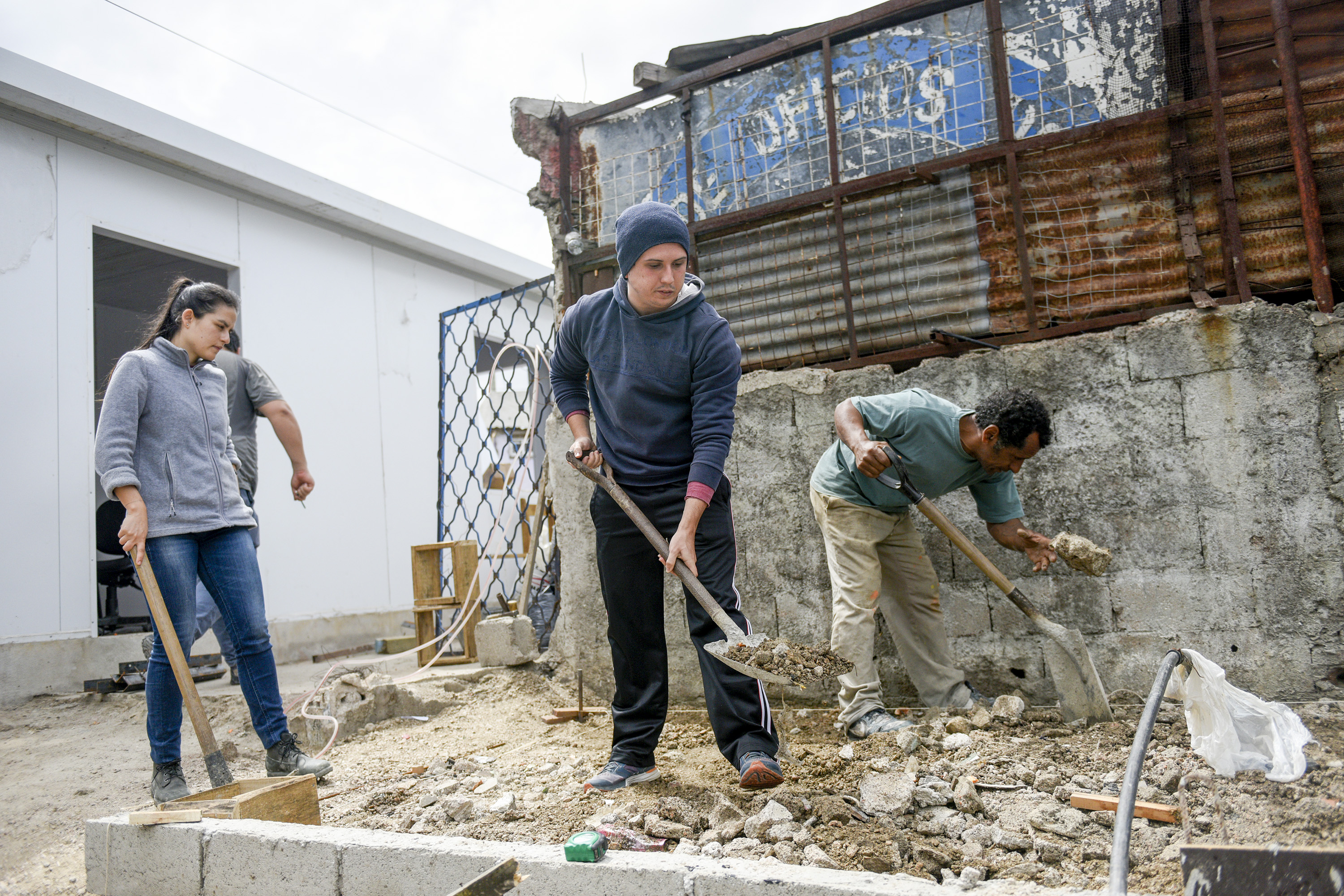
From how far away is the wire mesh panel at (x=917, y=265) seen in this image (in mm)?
3734

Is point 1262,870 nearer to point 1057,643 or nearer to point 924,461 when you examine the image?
point 1057,643

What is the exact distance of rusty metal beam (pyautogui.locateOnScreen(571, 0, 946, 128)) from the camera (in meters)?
3.87

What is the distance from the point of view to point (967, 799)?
87.9 inches

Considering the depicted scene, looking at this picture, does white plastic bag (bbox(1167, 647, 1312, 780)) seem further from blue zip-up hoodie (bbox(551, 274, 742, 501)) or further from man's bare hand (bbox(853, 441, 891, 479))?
blue zip-up hoodie (bbox(551, 274, 742, 501))

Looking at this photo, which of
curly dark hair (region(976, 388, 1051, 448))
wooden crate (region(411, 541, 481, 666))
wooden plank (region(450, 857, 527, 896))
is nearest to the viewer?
wooden plank (region(450, 857, 527, 896))

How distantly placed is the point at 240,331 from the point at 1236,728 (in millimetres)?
7154

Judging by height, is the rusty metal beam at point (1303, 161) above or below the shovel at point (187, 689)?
above

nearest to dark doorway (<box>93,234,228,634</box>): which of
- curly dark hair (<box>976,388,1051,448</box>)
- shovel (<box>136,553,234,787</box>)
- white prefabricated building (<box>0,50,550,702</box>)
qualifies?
white prefabricated building (<box>0,50,550,702</box>)

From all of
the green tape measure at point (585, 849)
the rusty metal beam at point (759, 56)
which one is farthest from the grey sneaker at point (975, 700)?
the rusty metal beam at point (759, 56)

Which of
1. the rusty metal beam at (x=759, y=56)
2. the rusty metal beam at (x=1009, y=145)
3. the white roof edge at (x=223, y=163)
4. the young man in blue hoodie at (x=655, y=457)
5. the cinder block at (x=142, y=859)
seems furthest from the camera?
the white roof edge at (x=223, y=163)

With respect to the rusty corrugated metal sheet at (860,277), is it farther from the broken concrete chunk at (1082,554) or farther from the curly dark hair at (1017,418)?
the broken concrete chunk at (1082,554)

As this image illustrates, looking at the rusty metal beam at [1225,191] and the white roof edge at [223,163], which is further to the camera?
the white roof edge at [223,163]

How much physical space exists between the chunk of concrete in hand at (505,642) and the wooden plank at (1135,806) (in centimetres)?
309

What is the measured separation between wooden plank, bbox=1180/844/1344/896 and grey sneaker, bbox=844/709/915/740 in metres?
1.69
